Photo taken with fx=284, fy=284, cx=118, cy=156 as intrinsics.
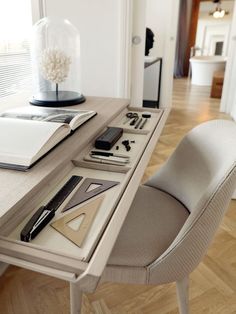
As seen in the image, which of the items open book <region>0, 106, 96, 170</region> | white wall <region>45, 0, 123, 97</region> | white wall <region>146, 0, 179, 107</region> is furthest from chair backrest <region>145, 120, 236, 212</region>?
white wall <region>146, 0, 179, 107</region>

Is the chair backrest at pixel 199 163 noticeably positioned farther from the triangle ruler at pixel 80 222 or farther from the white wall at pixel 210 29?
the white wall at pixel 210 29

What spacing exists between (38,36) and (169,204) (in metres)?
1.06

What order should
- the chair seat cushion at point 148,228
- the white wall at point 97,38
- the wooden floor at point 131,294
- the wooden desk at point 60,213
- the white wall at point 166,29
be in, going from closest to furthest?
the wooden desk at point 60,213 → the chair seat cushion at point 148,228 → the wooden floor at point 131,294 → the white wall at point 97,38 → the white wall at point 166,29

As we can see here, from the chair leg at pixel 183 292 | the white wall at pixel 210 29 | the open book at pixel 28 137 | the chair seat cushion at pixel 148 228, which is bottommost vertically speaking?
the chair leg at pixel 183 292

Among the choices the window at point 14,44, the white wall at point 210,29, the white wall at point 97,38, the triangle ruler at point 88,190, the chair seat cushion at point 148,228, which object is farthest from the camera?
the white wall at point 210,29

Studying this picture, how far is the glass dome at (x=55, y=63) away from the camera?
1184mm

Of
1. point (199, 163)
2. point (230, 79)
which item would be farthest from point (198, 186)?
point (230, 79)

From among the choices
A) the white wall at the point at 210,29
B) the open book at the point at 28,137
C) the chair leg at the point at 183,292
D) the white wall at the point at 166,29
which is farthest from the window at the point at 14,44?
the white wall at the point at 210,29

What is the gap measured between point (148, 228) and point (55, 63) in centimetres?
76

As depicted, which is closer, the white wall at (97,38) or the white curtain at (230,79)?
the white wall at (97,38)

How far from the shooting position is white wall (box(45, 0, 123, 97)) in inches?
62.7

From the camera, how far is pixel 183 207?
107 cm

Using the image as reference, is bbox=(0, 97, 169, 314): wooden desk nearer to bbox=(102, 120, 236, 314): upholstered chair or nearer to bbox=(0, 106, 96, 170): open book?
bbox=(0, 106, 96, 170): open book

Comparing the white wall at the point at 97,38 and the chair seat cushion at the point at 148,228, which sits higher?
the white wall at the point at 97,38
